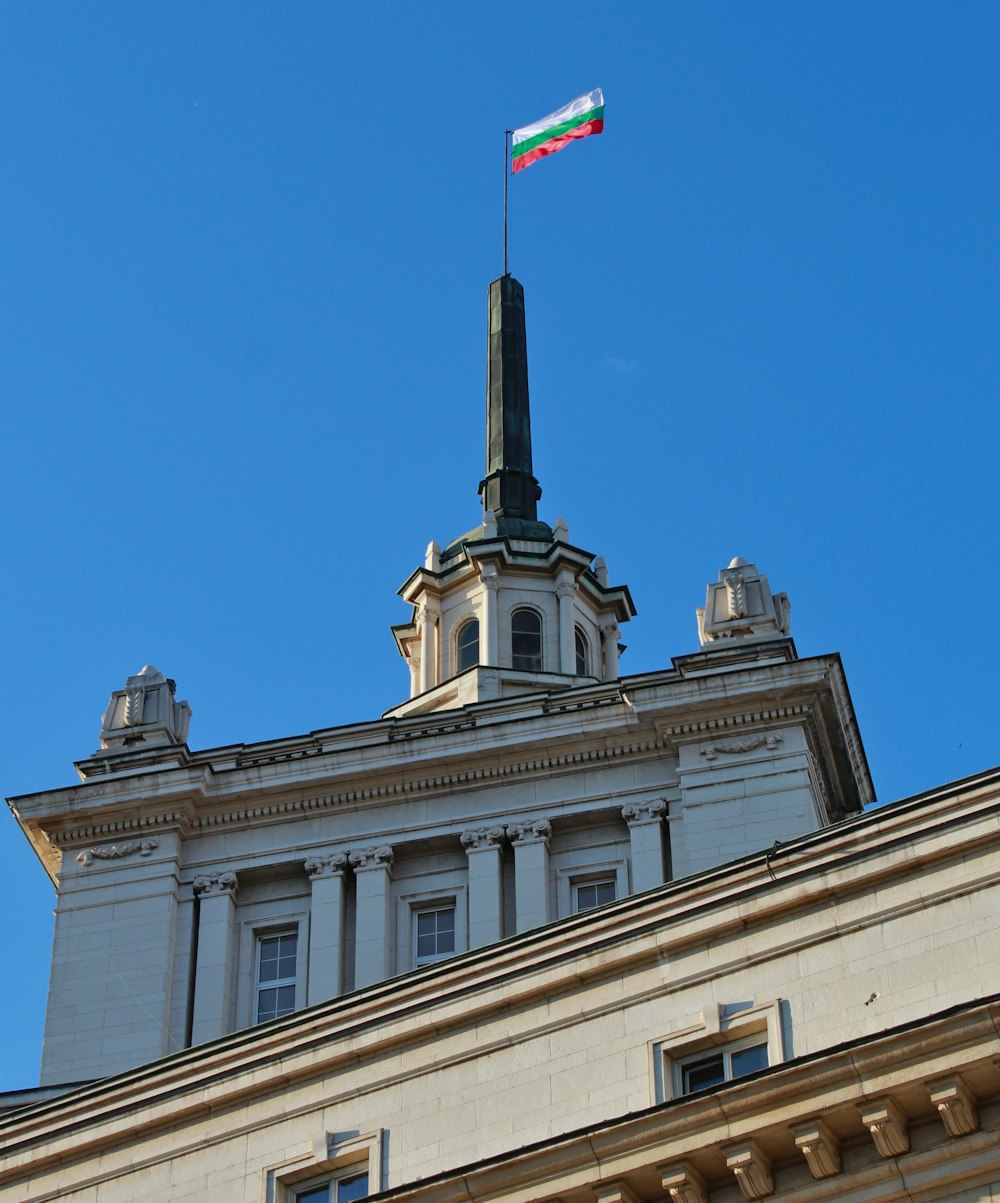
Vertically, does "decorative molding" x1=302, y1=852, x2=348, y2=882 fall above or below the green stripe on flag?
below

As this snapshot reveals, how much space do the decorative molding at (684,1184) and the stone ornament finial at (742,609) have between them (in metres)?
25.0

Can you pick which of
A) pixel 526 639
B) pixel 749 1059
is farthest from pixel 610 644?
pixel 749 1059

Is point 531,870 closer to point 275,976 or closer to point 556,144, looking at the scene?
point 275,976

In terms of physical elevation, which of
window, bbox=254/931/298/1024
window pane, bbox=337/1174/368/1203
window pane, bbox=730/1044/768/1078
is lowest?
window pane, bbox=337/1174/368/1203

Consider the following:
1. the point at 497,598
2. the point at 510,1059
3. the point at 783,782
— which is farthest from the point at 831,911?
the point at 497,598

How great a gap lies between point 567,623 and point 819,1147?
34.8 meters

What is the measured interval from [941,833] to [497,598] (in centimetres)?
3246

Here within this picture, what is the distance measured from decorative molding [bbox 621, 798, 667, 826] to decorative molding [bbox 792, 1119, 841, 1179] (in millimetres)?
23106

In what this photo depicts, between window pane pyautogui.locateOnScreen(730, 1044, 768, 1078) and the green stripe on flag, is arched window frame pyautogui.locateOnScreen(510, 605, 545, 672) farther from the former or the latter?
window pane pyautogui.locateOnScreen(730, 1044, 768, 1078)

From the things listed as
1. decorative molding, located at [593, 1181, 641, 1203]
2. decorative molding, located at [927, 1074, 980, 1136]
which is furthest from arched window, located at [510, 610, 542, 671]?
decorative molding, located at [927, 1074, 980, 1136]

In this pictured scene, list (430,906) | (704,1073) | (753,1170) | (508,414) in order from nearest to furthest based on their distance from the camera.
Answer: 1. (753,1170)
2. (704,1073)
3. (430,906)
4. (508,414)

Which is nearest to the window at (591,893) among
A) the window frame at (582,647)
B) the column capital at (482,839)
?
the column capital at (482,839)

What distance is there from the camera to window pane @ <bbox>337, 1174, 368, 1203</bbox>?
33.2 meters

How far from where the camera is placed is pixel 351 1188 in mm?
33312
